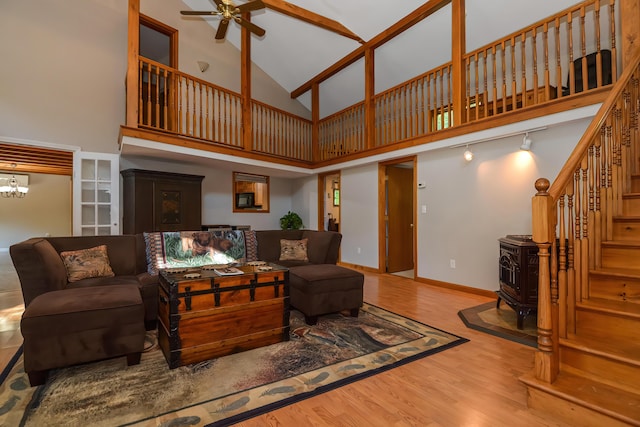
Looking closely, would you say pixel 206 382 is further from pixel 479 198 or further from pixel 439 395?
pixel 479 198

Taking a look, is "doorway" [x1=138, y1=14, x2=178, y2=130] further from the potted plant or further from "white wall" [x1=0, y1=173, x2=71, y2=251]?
"white wall" [x1=0, y1=173, x2=71, y2=251]

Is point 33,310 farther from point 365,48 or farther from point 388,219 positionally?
point 365,48

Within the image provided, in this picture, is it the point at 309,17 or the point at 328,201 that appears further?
the point at 328,201

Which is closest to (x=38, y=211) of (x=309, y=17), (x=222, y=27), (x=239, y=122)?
(x=239, y=122)

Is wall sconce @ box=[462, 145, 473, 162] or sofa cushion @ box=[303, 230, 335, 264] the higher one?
wall sconce @ box=[462, 145, 473, 162]

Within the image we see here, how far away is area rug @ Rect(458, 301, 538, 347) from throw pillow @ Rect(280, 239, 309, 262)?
201cm

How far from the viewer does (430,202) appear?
16.0 feet

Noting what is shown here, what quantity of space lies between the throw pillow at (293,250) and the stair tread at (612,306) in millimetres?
2837

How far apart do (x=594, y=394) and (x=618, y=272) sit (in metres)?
0.89

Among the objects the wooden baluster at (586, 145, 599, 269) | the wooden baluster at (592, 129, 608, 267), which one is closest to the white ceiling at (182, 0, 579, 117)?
the wooden baluster at (592, 129, 608, 267)

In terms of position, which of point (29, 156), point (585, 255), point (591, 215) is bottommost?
point (585, 255)

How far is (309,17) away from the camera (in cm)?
532

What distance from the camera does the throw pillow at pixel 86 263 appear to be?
2.83m

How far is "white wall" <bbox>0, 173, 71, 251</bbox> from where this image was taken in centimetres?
883
